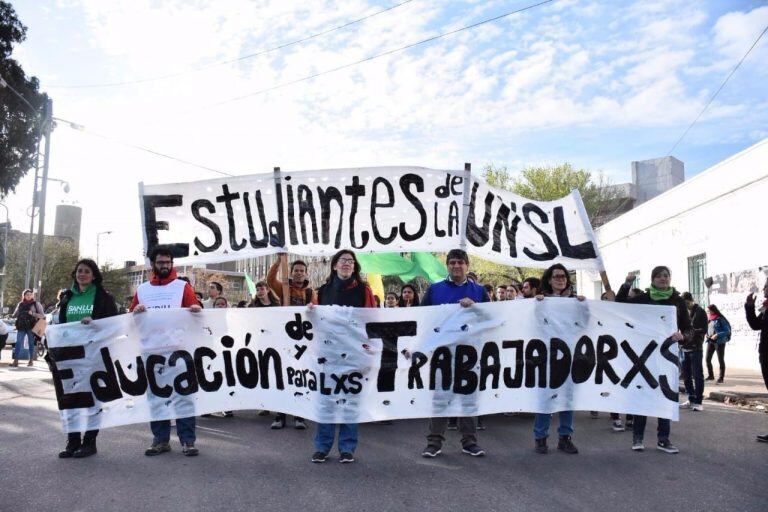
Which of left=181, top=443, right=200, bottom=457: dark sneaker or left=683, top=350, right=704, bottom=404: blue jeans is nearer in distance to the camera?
left=181, top=443, right=200, bottom=457: dark sneaker

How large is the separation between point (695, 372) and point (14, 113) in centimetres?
2208

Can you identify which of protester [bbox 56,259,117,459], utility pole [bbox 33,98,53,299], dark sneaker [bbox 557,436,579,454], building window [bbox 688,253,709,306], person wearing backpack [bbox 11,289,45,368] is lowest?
dark sneaker [bbox 557,436,579,454]

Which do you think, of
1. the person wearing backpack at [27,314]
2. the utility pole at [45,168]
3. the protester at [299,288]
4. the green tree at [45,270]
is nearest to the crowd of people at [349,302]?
the protester at [299,288]

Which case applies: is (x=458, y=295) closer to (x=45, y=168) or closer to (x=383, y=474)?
(x=383, y=474)

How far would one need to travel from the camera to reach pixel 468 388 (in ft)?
18.4

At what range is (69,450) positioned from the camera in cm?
539

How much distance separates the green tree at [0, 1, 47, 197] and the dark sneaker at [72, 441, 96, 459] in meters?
18.6

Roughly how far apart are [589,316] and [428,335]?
1606 millimetres

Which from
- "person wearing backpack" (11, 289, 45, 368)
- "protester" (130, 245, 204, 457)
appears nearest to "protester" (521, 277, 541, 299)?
"protester" (130, 245, 204, 457)

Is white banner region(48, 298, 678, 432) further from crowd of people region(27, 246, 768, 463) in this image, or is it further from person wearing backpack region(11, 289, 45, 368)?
person wearing backpack region(11, 289, 45, 368)

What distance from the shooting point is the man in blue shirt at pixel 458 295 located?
5.54m

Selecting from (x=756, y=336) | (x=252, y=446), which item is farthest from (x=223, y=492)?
(x=756, y=336)

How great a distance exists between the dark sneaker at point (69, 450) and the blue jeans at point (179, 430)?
0.67 metres

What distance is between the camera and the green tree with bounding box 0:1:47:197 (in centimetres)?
2019
